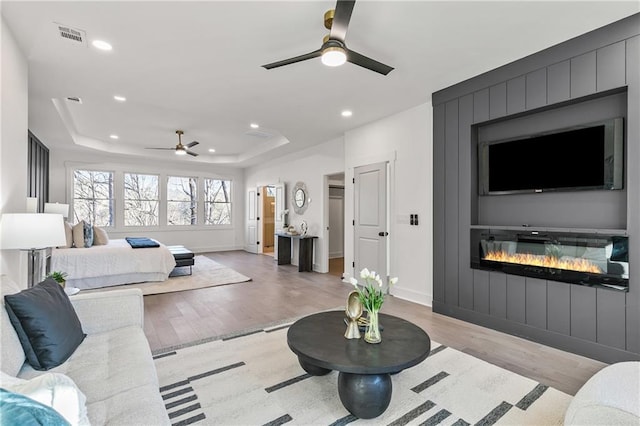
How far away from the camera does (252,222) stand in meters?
9.62

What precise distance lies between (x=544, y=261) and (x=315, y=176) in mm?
4649

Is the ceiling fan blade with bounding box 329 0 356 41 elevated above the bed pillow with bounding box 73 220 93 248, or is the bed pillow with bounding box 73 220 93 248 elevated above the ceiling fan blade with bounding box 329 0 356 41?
the ceiling fan blade with bounding box 329 0 356 41

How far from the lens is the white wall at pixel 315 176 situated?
633 centimetres

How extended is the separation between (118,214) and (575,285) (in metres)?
9.41

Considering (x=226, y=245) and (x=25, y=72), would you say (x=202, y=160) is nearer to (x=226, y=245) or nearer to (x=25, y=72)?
(x=226, y=245)

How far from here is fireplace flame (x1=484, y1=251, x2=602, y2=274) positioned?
2770 millimetres

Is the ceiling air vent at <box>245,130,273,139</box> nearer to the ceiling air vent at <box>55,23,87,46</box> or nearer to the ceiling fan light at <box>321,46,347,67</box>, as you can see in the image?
the ceiling air vent at <box>55,23,87,46</box>

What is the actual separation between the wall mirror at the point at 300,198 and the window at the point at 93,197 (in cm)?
494

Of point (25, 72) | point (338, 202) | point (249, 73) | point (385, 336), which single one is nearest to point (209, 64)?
point (249, 73)

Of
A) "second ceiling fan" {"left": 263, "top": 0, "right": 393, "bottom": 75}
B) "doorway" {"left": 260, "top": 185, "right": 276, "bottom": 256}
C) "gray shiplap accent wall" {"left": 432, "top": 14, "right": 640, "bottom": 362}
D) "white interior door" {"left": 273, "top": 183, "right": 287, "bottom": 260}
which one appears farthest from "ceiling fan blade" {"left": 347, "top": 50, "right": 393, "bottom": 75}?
"doorway" {"left": 260, "top": 185, "right": 276, "bottom": 256}

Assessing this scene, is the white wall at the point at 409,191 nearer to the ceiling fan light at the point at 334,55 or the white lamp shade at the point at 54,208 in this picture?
the ceiling fan light at the point at 334,55

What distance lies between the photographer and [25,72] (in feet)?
9.86

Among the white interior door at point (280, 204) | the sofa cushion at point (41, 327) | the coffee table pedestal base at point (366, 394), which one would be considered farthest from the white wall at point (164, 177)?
the coffee table pedestal base at point (366, 394)

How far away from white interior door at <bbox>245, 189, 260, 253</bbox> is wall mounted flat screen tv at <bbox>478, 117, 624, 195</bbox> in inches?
271
